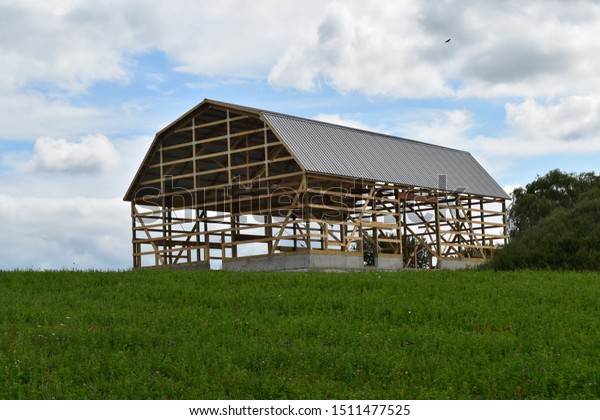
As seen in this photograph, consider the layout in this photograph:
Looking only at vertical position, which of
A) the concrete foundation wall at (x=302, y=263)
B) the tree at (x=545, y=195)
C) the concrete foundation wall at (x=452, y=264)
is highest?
the tree at (x=545, y=195)

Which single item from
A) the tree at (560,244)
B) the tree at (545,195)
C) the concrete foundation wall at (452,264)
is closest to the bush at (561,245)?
the tree at (560,244)

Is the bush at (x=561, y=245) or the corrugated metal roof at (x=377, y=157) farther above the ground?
the corrugated metal roof at (x=377, y=157)

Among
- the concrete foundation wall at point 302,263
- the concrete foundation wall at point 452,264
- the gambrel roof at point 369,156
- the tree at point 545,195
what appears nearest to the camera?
the concrete foundation wall at point 302,263

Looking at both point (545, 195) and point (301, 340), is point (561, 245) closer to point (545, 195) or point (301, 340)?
point (301, 340)

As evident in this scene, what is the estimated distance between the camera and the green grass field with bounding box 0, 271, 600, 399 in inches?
494

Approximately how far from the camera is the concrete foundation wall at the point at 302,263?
3403cm

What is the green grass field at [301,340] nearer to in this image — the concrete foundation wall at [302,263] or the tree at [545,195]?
the concrete foundation wall at [302,263]

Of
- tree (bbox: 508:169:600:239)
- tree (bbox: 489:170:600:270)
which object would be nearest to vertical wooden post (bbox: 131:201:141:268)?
tree (bbox: 489:170:600:270)

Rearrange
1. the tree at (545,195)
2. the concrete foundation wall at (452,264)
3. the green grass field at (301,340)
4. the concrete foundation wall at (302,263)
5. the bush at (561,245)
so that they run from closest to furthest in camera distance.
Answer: the green grass field at (301,340)
the bush at (561,245)
the concrete foundation wall at (302,263)
the concrete foundation wall at (452,264)
the tree at (545,195)

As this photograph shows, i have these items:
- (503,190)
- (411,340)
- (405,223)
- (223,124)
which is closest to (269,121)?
(223,124)

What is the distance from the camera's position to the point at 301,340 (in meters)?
14.9

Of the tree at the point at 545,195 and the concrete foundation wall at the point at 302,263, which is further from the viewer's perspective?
the tree at the point at 545,195

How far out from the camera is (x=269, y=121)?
117 feet
